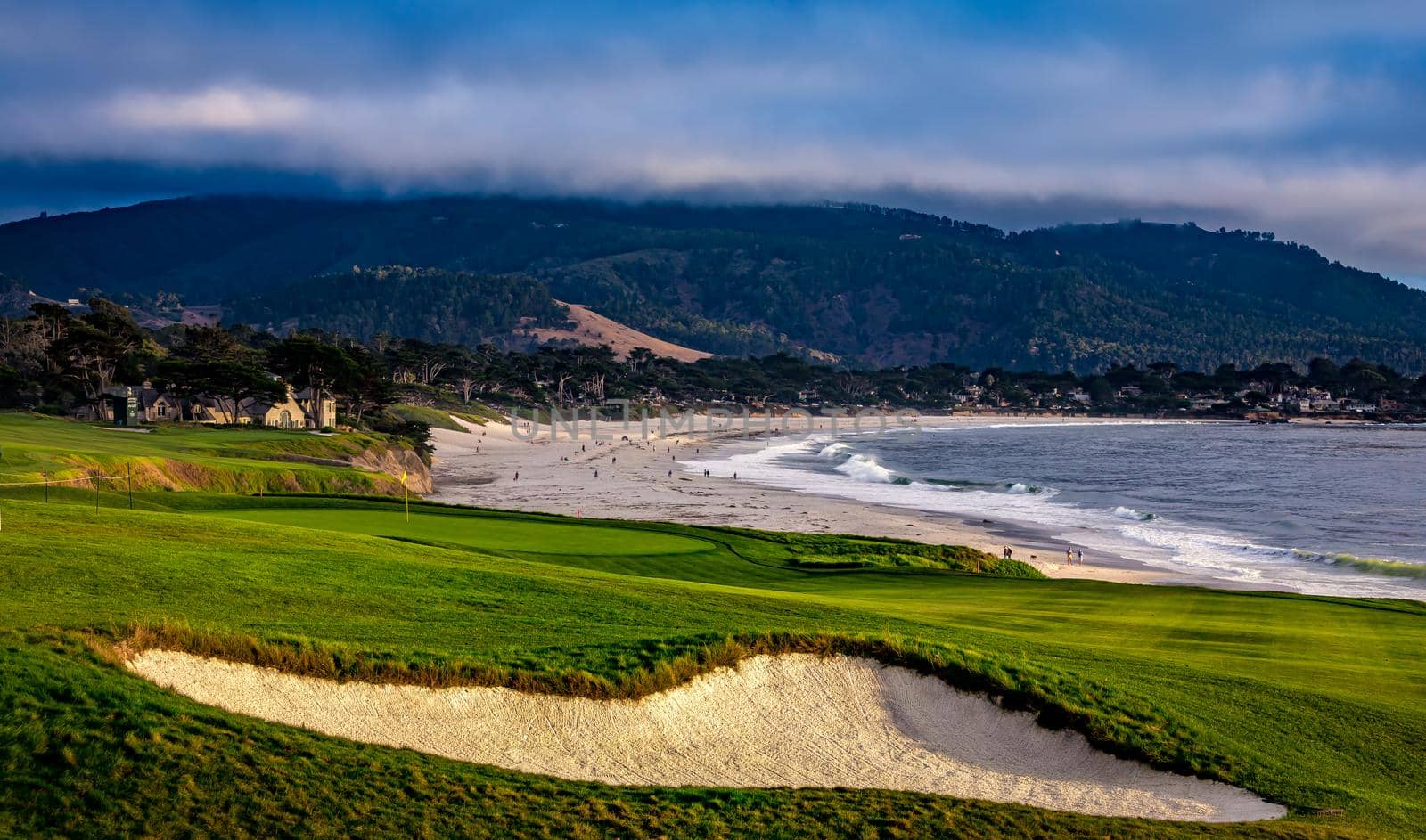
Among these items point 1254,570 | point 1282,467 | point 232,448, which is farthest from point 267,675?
point 1282,467

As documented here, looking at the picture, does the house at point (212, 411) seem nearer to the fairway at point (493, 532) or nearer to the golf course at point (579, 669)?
the fairway at point (493, 532)

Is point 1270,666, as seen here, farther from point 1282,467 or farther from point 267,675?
point 1282,467

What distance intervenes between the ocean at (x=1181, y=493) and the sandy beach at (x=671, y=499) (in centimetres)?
247

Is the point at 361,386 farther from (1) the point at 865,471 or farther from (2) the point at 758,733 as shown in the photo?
(2) the point at 758,733

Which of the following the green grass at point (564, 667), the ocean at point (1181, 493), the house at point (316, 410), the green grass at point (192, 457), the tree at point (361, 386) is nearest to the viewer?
the green grass at point (564, 667)

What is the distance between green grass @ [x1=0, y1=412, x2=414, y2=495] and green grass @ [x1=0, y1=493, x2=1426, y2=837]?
1250 cm

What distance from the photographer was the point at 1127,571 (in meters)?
38.5

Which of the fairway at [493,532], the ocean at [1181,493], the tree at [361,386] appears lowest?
the ocean at [1181,493]

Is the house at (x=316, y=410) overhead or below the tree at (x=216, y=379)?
below

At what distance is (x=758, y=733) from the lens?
13.0 m

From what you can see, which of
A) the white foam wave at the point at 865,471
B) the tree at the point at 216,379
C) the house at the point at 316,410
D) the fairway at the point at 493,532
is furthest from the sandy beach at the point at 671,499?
the fairway at the point at 493,532

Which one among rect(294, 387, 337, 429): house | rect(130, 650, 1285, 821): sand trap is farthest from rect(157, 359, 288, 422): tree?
rect(130, 650, 1285, 821): sand trap

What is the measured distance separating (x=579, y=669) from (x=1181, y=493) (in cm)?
6386

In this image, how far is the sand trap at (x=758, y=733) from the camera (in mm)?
11203
